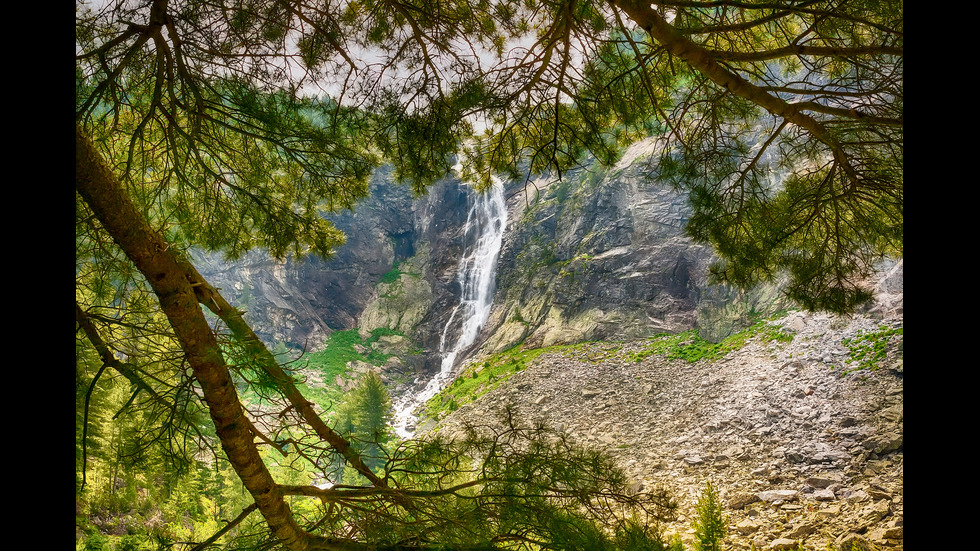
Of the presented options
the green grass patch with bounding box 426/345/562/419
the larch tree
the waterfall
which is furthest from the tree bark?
the waterfall

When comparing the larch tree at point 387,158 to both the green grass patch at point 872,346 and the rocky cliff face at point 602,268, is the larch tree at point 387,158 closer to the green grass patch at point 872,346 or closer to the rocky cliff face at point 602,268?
the green grass patch at point 872,346

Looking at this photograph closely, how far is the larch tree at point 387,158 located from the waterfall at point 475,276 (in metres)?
5.90

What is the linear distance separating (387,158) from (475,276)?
7.34 metres

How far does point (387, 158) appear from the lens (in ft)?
4.93

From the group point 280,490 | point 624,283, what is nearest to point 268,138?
point 280,490

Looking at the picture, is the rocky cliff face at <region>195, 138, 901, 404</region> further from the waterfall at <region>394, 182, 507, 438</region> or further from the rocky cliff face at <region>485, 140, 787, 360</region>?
the waterfall at <region>394, 182, 507, 438</region>

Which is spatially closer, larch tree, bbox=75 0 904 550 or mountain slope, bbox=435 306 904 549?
larch tree, bbox=75 0 904 550

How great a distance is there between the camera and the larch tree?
0.94 m

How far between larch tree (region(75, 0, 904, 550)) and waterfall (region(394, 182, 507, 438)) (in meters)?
5.90

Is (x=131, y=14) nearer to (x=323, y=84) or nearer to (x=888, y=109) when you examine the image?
(x=323, y=84)

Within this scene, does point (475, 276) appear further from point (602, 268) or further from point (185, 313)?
point (185, 313)

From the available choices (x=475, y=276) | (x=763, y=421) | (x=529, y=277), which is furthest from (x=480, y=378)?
(x=763, y=421)

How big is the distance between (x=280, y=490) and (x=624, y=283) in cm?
735

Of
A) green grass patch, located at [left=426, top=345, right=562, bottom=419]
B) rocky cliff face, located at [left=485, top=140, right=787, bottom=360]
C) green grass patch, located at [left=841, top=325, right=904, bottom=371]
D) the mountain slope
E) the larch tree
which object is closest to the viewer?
the larch tree
